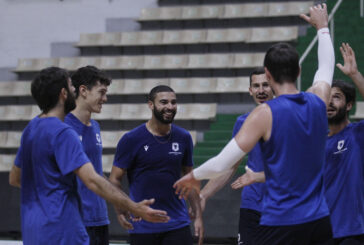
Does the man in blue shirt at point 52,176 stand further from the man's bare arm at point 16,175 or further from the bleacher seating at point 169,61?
the bleacher seating at point 169,61

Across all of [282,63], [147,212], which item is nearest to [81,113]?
[147,212]

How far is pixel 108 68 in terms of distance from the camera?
12.6 metres

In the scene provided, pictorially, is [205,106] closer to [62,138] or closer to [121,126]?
[121,126]

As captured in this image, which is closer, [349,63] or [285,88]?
[285,88]

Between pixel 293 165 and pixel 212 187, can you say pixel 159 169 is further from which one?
pixel 293 165

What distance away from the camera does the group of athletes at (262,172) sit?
2797 millimetres

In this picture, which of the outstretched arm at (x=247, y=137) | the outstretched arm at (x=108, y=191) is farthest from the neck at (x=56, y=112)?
the outstretched arm at (x=247, y=137)

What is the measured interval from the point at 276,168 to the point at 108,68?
1008cm

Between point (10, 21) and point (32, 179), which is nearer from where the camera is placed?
point (32, 179)

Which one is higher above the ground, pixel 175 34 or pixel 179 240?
pixel 175 34

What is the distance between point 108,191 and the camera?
3219mm

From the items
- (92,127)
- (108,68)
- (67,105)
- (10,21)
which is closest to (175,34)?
(108,68)

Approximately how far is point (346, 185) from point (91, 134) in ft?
6.60

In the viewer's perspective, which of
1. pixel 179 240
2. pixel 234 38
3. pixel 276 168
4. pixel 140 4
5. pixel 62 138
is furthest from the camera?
pixel 140 4
